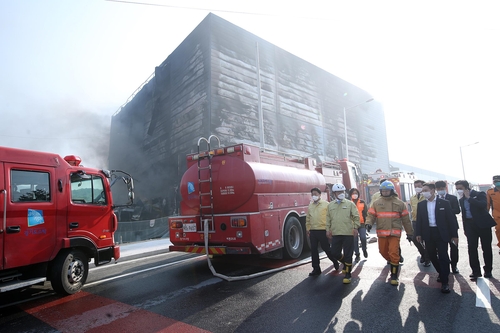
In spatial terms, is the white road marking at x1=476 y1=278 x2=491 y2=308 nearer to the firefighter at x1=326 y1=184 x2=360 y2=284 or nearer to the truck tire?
the firefighter at x1=326 y1=184 x2=360 y2=284

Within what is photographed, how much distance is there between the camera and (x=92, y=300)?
476 centimetres

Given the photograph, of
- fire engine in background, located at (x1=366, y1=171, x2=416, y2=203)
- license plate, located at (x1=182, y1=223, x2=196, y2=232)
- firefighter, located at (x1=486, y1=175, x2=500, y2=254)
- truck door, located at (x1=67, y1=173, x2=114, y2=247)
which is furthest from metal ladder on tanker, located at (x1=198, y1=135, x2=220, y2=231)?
fire engine in background, located at (x1=366, y1=171, x2=416, y2=203)

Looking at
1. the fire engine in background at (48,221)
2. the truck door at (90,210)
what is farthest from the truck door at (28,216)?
the truck door at (90,210)

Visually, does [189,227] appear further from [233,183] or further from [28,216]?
[28,216]

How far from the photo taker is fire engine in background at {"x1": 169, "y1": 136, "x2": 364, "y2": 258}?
6.21 meters

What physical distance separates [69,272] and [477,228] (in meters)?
7.04

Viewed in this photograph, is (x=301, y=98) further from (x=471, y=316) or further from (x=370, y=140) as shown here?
(x=471, y=316)

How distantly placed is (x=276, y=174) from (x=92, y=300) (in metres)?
4.49

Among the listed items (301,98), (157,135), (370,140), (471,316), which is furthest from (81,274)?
(370,140)

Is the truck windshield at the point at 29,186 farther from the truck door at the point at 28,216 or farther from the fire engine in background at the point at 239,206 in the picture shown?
the fire engine in background at the point at 239,206

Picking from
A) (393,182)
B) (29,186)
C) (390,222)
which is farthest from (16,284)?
(393,182)

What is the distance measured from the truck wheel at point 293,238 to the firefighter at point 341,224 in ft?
5.35

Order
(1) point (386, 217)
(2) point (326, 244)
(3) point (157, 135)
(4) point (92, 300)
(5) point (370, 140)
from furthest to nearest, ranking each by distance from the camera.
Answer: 1. (5) point (370, 140)
2. (3) point (157, 135)
3. (2) point (326, 244)
4. (1) point (386, 217)
5. (4) point (92, 300)

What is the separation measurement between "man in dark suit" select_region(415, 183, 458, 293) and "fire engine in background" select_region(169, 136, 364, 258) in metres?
2.92
